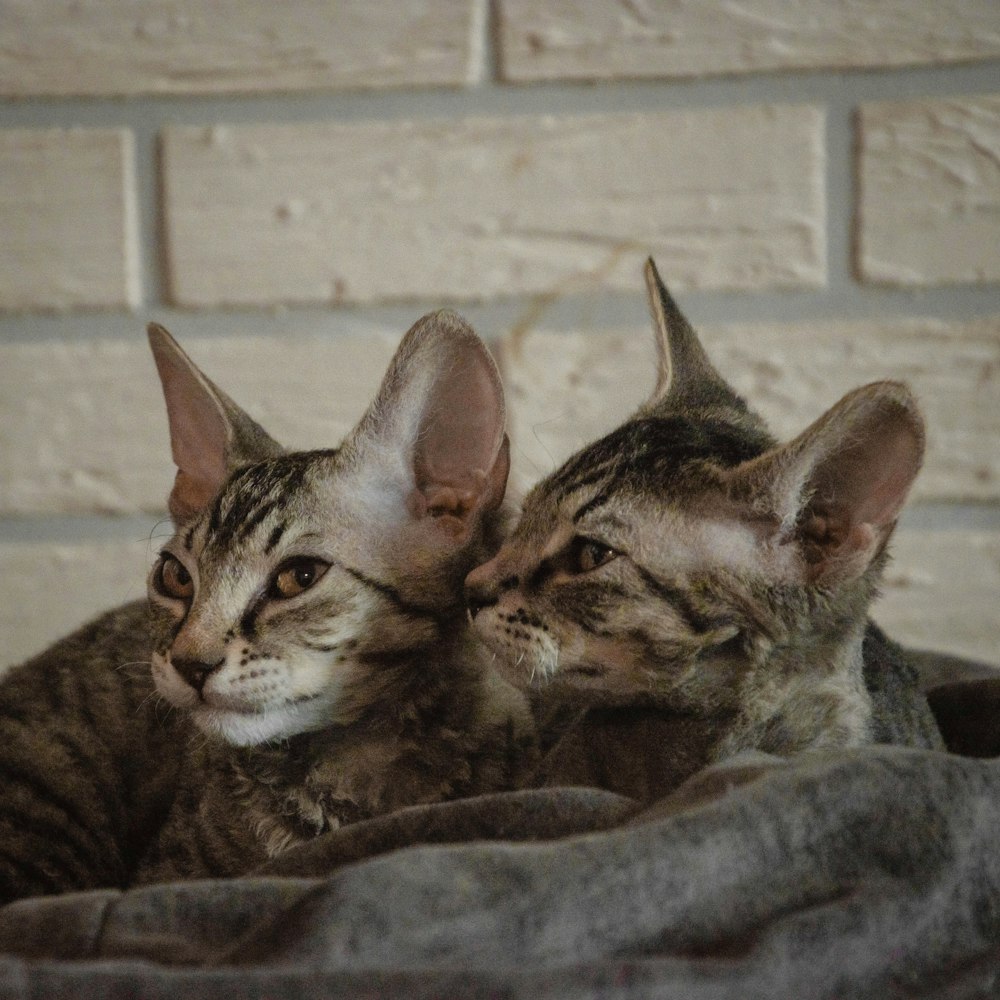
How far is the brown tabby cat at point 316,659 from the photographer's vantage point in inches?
34.9

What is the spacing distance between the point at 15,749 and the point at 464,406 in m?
0.52

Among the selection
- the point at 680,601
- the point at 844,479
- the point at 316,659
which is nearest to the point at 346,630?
the point at 316,659

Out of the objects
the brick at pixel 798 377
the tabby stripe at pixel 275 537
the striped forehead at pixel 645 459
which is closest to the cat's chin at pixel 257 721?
the tabby stripe at pixel 275 537

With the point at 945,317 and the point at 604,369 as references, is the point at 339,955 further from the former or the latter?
the point at 945,317

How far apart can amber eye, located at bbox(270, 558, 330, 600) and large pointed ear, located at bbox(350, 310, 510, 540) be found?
4.0 inches

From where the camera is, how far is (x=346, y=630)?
90 centimetres

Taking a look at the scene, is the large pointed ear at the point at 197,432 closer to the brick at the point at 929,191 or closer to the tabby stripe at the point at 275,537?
the tabby stripe at the point at 275,537

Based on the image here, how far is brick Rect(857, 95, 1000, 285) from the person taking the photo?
1.48 meters

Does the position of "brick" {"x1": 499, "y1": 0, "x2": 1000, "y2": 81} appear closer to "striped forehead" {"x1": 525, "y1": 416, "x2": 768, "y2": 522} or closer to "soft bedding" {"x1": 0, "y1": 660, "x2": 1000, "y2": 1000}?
"striped forehead" {"x1": 525, "y1": 416, "x2": 768, "y2": 522}

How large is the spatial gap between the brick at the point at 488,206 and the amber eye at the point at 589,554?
30.0 inches

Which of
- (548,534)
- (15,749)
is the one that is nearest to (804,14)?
(548,534)

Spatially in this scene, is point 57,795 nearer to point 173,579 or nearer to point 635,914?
point 173,579

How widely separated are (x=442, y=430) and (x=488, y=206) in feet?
2.09

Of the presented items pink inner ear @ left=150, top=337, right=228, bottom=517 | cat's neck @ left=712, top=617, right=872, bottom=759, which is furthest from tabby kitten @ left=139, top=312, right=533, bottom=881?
cat's neck @ left=712, top=617, right=872, bottom=759
